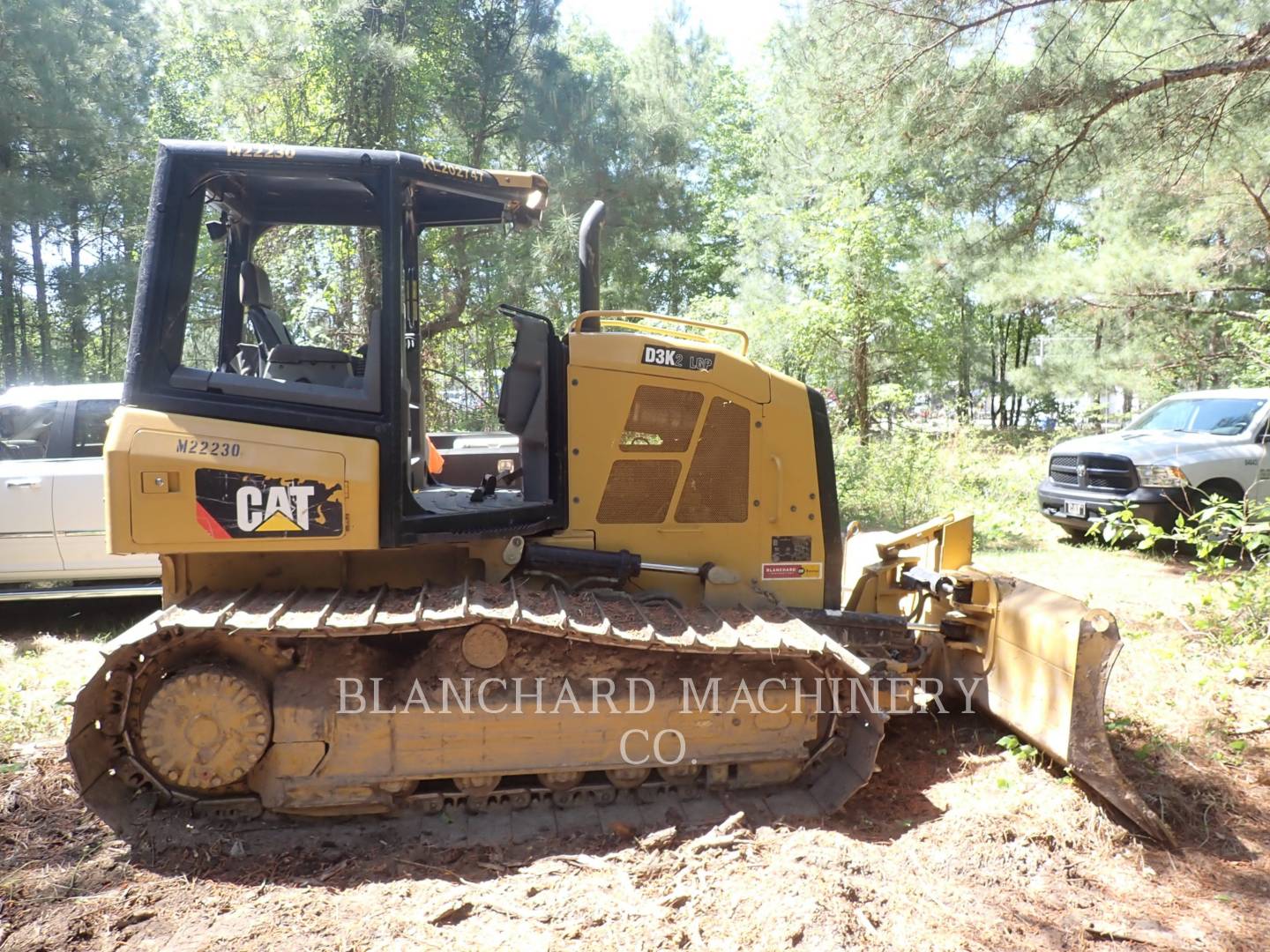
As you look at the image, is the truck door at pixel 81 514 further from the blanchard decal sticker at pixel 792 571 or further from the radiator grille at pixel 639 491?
the blanchard decal sticker at pixel 792 571

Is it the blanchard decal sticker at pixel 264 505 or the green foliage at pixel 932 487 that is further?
the green foliage at pixel 932 487

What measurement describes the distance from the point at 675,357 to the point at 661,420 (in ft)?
0.95

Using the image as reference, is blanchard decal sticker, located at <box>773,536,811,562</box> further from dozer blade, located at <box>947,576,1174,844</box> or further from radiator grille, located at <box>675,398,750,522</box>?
dozer blade, located at <box>947,576,1174,844</box>

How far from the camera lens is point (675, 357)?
3.87 meters

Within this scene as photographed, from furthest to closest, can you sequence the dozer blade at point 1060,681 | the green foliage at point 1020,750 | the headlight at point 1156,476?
the headlight at point 1156,476 → the green foliage at point 1020,750 → the dozer blade at point 1060,681

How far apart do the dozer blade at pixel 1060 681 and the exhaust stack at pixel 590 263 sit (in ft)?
7.79

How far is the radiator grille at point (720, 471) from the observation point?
3936mm

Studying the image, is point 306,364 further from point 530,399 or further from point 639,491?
point 639,491

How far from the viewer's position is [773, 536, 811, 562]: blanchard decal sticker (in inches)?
160

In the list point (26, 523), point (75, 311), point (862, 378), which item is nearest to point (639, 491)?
point (26, 523)

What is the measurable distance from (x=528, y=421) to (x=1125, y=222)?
413 inches

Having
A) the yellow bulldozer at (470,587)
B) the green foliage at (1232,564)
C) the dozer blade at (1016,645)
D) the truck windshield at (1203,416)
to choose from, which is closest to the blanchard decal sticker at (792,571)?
the yellow bulldozer at (470,587)

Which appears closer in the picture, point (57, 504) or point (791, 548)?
point (791, 548)

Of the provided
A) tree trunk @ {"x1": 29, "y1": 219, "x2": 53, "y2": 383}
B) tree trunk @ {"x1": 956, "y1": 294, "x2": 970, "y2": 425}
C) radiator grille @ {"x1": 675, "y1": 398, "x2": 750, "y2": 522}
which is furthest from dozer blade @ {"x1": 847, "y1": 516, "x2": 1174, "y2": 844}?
tree trunk @ {"x1": 956, "y1": 294, "x2": 970, "y2": 425}
